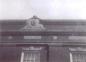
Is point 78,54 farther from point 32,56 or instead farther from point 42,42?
point 32,56

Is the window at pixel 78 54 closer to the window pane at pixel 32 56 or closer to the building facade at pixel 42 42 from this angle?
the building facade at pixel 42 42

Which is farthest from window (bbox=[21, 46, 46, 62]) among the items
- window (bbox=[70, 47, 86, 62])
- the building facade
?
window (bbox=[70, 47, 86, 62])

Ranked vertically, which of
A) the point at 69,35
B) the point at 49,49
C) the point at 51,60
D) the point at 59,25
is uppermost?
the point at 59,25

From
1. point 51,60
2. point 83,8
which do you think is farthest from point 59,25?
point 83,8

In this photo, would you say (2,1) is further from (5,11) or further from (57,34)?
(57,34)

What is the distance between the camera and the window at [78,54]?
2431mm

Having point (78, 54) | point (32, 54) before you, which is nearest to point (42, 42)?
point (32, 54)

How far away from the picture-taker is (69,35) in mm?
2713

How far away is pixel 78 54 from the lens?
2590mm

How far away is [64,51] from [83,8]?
46.8 inches

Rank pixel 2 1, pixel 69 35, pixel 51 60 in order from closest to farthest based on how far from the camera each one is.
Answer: pixel 2 1, pixel 51 60, pixel 69 35

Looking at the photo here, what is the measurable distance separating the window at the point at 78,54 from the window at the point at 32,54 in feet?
1.54

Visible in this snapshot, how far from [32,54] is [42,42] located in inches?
9.8

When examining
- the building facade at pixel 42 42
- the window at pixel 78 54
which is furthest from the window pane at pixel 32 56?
the window at pixel 78 54
